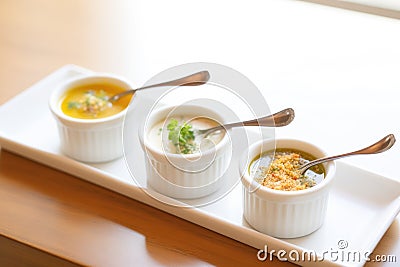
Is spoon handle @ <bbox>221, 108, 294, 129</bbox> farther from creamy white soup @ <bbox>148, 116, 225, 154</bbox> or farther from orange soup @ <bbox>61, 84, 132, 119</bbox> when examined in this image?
orange soup @ <bbox>61, 84, 132, 119</bbox>

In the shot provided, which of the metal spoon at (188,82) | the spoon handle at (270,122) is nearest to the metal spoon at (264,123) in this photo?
the spoon handle at (270,122)

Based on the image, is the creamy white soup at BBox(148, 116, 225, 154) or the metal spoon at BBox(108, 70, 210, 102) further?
the metal spoon at BBox(108, 70, 210, 102)

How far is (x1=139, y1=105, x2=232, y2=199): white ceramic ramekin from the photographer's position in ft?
3.52

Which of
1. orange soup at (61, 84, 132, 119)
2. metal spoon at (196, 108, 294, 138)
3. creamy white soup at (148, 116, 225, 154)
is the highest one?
metal spoon at (196, 108, 294, 138)

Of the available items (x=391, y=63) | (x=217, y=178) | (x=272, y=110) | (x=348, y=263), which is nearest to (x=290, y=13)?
(x=391, y=63)

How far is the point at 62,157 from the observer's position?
1176mm

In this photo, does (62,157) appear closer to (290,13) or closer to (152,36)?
(152,36)

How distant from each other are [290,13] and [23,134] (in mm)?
713

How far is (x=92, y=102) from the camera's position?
4.04 feet

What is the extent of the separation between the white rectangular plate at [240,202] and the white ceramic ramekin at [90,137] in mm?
18

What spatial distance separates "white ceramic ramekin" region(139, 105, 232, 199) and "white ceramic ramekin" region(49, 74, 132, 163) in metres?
0.08

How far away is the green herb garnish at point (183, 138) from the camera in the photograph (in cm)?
109

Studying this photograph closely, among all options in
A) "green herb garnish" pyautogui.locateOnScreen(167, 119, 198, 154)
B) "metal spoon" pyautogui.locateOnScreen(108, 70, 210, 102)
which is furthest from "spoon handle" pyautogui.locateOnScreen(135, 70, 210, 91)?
"green herb garnish" pyautogui.locateOnScreen(167, 119, 198, 154)

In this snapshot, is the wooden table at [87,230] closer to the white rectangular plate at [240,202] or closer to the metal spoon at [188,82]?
the white rectangular plate at [240,202]
